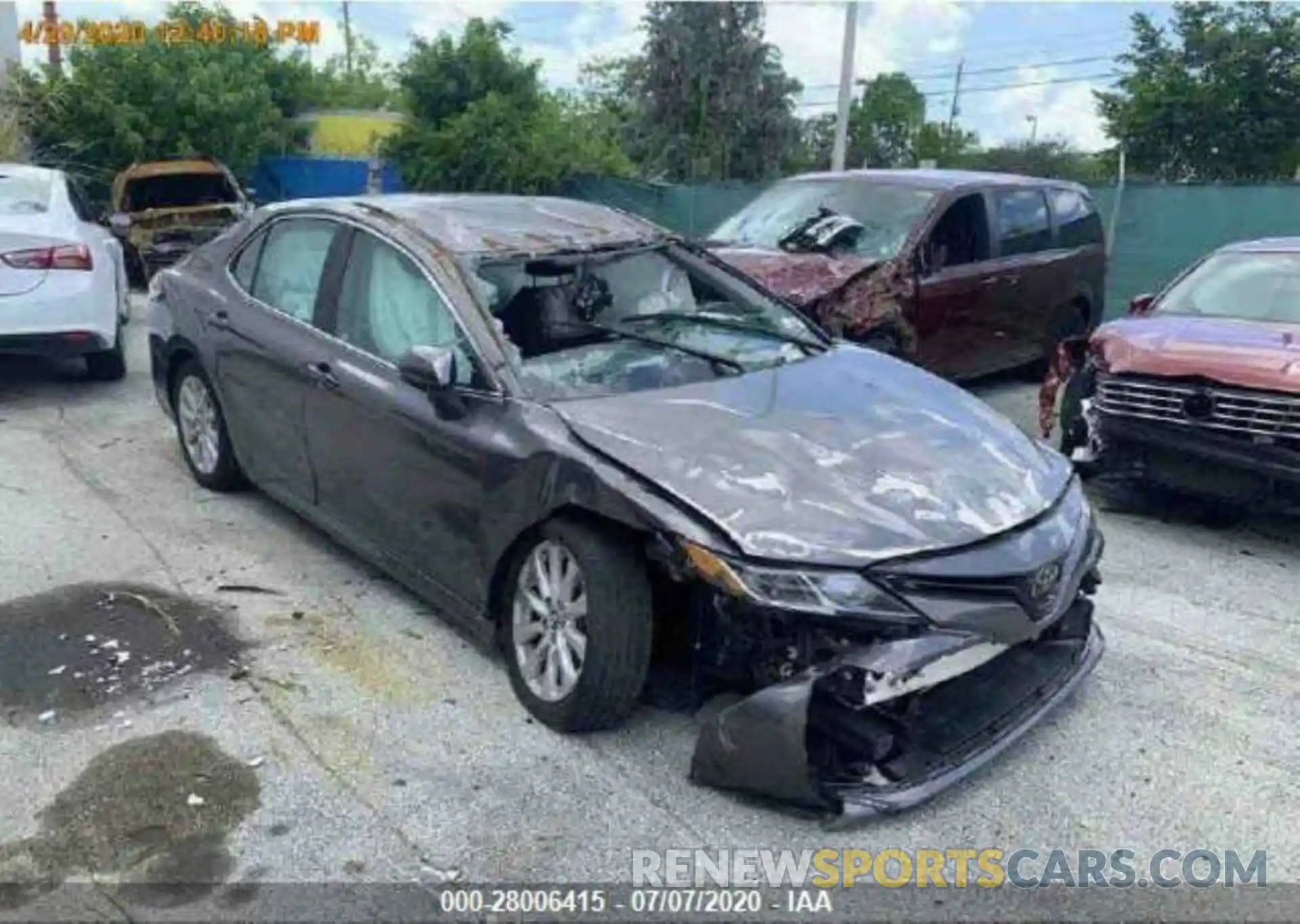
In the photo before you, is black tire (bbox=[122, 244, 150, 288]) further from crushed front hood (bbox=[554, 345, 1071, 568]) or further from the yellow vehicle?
crushed front hood (bbox=[554, 345, 1071, 568])

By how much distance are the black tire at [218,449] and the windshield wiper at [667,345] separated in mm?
2164

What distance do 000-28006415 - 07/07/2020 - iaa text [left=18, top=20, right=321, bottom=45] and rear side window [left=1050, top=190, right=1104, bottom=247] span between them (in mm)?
16704

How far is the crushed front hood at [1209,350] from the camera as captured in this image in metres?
5.23

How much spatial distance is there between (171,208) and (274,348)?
12037 mm

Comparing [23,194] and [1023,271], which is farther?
[1023,271]

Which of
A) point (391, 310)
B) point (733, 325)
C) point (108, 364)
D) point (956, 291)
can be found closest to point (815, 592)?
point (733, 325)

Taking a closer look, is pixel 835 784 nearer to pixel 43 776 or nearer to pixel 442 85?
pixel 43 776

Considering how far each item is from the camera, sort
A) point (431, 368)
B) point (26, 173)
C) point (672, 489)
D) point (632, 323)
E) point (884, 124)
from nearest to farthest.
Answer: point (672, 489), point (431, 368), point (632, 323), point (26, 173), point (884, 124)

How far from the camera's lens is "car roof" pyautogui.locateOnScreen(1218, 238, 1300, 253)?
6.56 m

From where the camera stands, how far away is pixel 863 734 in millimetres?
2916

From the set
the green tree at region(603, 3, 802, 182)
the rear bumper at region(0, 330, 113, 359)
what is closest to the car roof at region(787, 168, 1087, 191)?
the rear bumper at region(0, 330, 113, 359)

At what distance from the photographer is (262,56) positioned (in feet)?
78.7

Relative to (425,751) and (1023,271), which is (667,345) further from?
(1023,271)

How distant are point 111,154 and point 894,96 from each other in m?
46.8
